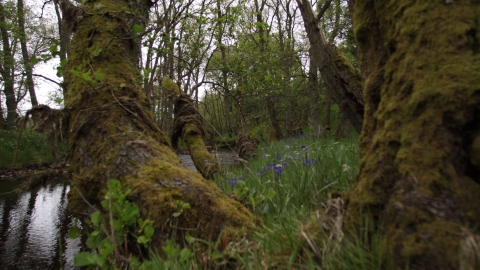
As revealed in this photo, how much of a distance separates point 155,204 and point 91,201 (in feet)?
2.20

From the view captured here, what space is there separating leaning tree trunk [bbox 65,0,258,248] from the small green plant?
7cm

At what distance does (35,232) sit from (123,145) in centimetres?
427

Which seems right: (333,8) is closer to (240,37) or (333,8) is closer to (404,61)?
(240,37)

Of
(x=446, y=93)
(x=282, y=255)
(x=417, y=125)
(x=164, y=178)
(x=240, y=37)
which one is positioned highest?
(x=240, y=37)

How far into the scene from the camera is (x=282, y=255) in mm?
1404

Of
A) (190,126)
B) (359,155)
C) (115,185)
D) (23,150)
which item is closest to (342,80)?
(190,126)

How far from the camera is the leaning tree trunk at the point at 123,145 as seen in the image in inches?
73.1

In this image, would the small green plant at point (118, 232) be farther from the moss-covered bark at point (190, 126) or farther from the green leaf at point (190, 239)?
the moss-covered bark at point (190, 126)

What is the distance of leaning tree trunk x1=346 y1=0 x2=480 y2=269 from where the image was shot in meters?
1.00

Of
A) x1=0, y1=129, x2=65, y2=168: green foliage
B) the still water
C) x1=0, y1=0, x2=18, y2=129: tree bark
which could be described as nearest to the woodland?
the still water

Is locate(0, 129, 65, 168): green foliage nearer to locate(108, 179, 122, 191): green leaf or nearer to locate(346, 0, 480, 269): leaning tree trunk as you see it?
locate(108, 179, 122, 191): green leaf

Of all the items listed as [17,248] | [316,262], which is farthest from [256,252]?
[17,248]

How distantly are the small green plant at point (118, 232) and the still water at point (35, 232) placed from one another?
1435 mm

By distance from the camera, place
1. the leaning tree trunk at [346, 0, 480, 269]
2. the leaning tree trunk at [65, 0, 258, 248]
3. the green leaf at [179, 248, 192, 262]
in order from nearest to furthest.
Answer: the leaning tree trunk at [346, 0, 480, 269] → the green leaf at [179, 248, 192, 262] → the leaning tree trunk at [65, 0, 258, 248]
